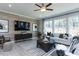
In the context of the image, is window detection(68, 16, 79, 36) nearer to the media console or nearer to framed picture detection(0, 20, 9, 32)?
the media console

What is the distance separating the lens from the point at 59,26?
10.6 feet

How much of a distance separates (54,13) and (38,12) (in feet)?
2.23

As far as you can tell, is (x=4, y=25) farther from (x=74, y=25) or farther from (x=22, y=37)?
(x=74, y=25)

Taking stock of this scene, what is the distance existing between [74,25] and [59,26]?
50cm

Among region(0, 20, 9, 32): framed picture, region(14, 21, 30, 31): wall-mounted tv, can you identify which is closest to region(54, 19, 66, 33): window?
region(14, 21, 30, 31): wall-mounted tv

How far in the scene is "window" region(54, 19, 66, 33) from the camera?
10.6 ft

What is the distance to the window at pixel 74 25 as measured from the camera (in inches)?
114

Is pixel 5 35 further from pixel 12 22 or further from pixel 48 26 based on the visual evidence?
pixel 48 26

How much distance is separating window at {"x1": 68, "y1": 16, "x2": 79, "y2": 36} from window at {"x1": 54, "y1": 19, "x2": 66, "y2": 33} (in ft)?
0.71

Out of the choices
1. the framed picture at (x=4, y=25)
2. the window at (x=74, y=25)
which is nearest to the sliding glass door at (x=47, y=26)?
the window at (x=74, y=25)

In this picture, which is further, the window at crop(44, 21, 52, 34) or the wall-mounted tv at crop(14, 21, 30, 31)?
the wall-mounted tv at crop(14, 21, 30, 31)

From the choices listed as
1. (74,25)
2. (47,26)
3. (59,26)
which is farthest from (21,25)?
(74,25)

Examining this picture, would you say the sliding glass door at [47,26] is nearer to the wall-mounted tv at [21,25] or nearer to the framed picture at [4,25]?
the wall-mounted tv at [21,25]

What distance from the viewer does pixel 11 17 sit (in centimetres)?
358
